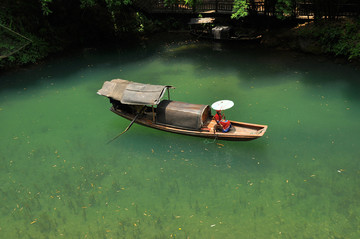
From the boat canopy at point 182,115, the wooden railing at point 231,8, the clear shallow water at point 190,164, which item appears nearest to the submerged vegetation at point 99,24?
the wooden railing at point 231,8

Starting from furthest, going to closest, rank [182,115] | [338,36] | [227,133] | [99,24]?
[99,24], [338,36], [182,115], [227,133]

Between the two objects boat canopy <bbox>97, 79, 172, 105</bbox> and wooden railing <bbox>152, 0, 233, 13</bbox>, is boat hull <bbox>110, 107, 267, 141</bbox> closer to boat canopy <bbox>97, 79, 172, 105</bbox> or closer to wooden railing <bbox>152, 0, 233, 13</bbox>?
boat canopy <bbox>97, 79, 172, 105</bbox>

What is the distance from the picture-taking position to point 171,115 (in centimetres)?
1578

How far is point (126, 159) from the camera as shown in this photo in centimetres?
1506

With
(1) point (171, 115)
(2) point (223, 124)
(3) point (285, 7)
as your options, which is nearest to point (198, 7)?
(3) point (285, 7)

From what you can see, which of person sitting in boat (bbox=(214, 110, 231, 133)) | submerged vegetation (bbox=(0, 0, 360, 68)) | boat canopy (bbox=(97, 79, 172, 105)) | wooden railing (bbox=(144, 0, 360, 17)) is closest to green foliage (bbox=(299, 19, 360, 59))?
submerged vegetation (bbox=(0, 0, 360, 68))

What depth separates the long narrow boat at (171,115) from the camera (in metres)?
15.2

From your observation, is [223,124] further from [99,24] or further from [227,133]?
[99,24]

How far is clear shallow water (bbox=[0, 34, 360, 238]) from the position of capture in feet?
38.6

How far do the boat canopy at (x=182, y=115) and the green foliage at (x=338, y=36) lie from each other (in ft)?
41.8

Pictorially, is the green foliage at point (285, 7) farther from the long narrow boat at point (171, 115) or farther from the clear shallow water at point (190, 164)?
the long narrow boat at point (171, 115)

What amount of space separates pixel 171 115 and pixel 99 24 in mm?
18260

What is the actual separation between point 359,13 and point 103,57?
66.5ft

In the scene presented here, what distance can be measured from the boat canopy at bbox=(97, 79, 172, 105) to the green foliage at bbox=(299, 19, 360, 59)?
46.1 feet
